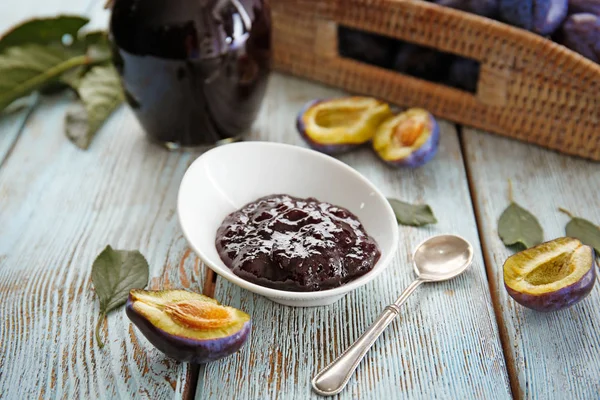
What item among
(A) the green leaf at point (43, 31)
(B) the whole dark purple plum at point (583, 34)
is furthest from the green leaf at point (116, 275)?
(B) the whole dark purple plum at point (583, 34)

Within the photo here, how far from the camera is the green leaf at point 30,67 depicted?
1.79 metres

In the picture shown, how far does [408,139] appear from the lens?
5.36ft

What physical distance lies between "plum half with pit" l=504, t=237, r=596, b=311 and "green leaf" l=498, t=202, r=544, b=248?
12 centimetres

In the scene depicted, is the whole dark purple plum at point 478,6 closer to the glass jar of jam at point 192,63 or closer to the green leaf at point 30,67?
the glass jar of jam at point 192,63

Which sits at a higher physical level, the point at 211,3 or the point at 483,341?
the point at 211,3

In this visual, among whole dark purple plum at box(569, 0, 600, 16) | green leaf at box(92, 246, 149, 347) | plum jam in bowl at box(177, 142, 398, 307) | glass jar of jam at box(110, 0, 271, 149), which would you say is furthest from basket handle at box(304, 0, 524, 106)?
green leaf at box(92, 246, 149, 347)

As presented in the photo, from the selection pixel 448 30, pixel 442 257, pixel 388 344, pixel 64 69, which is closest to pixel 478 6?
pixel 448 30

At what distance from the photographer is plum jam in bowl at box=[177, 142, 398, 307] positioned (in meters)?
1.12

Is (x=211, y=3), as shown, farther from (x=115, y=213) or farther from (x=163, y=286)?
(x=163, y=286)

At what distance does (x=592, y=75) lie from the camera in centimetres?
153

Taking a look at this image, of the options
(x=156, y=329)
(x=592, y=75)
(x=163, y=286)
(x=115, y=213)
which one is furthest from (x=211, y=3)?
(x=592, y=75)

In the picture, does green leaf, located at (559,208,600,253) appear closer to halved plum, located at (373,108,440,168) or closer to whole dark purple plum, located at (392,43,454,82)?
halved plum, located at (373,108,440,168)

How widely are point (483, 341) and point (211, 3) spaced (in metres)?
0.91

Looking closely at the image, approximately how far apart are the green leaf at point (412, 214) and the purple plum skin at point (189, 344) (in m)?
0.53
